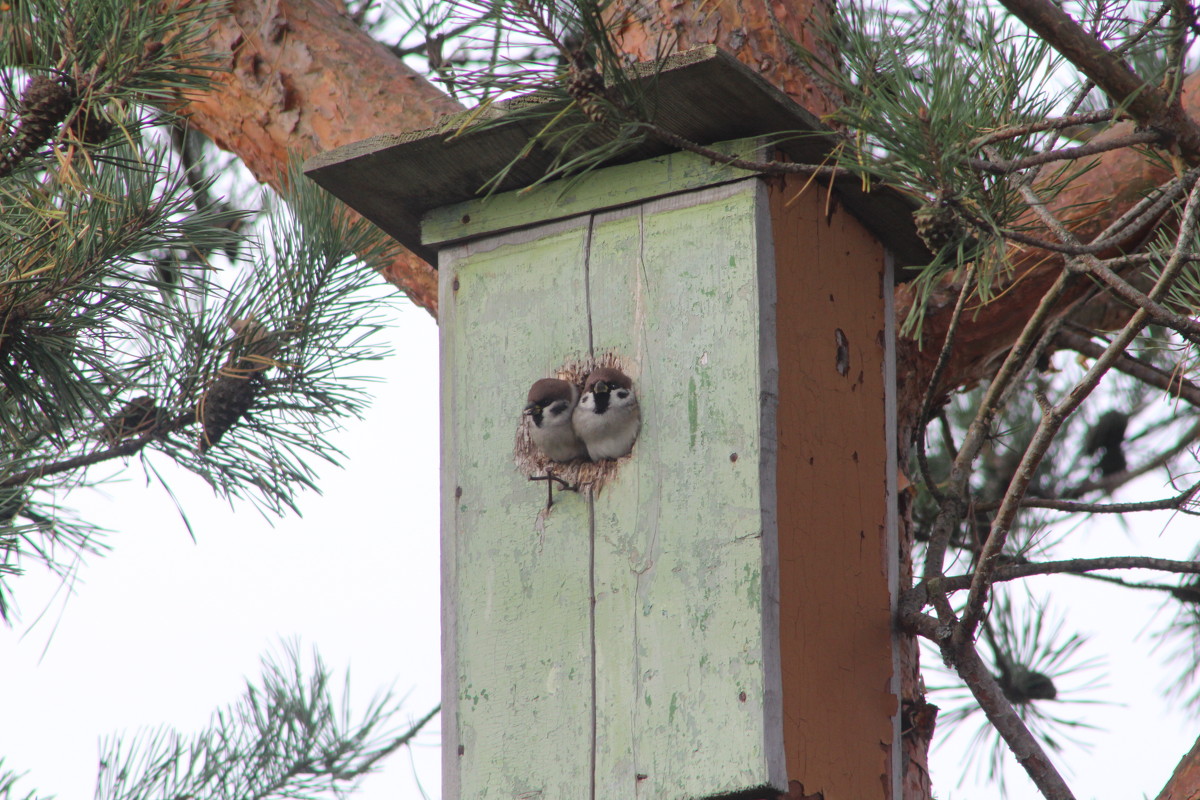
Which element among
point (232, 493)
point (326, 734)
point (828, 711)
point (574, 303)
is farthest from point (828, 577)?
point (326, 734)

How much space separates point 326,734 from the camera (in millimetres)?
3873

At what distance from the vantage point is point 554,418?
2.33 m

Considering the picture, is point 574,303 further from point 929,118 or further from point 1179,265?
point 1179,265

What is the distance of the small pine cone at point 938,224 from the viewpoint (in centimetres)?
197

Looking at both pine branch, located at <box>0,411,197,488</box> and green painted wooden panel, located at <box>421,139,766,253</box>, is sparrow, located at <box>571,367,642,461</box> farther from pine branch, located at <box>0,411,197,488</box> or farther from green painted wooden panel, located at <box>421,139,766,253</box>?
pine branch, located at <box>0,411,197,488</box>

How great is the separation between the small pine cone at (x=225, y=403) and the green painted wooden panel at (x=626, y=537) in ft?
1.79

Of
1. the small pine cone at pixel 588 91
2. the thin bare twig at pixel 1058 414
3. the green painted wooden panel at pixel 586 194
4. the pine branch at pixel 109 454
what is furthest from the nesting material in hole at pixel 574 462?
the pine branch at pixel 109 454

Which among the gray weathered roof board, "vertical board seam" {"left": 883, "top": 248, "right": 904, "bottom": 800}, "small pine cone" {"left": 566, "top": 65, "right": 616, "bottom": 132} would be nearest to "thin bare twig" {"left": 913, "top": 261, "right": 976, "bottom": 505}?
"vertical board seam" {"left": 883, "top": 248, "right": 904, "bottom": 800}

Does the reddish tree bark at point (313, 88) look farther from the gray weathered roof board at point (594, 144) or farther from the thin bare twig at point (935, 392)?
the thin bare twig at point (935, 392)

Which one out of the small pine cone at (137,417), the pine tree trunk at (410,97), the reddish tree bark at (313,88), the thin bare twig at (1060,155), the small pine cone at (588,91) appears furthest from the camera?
the reddish tree bark at (313,88)

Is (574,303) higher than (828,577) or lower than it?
higher

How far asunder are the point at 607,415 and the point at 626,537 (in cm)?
18

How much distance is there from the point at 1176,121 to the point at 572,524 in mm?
1025

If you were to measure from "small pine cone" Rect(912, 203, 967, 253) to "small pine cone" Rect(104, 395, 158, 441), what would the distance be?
154 centimetres
